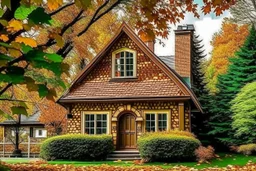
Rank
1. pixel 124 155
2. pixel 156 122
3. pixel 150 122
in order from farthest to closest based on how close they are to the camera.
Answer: pixel 150 122 < pixel 156 122 < pixel 124 155

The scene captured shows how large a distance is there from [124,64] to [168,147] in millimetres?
6475

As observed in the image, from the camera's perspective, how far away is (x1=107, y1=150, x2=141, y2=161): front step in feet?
66.8

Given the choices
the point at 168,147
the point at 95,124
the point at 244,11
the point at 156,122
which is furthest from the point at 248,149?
the point at 244,11

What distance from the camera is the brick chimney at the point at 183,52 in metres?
27.3

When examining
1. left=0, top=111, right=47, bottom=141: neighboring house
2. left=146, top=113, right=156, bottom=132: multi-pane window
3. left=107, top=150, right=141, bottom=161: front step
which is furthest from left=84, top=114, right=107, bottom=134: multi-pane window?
left=0, top=111, right=47, bottom=141: neighboring house

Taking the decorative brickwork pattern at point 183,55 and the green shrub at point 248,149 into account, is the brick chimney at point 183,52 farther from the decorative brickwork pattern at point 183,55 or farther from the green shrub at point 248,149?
the green shrub at point 248,149

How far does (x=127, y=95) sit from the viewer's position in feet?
71.4

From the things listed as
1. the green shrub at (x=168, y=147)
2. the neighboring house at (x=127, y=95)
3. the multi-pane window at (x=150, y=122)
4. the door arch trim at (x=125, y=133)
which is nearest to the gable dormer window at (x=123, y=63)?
the neighboring house at (x=127, y=95)

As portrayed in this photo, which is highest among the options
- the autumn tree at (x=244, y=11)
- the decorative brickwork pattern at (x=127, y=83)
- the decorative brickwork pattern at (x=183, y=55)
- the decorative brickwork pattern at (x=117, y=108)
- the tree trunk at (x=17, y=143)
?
the autumn tree at (x=244, y=11)

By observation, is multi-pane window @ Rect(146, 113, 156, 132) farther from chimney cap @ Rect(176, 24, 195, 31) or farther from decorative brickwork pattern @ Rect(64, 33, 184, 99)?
chimney cap @ Rect(176, 24, 195, 31)

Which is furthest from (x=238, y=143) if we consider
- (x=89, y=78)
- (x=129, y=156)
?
(x=89, y=78)

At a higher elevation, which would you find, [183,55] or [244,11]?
[244,11]

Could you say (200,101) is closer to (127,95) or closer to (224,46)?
(127,95)

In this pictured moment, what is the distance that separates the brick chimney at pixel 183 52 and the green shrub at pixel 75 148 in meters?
9.36
